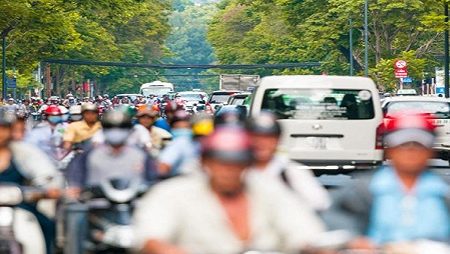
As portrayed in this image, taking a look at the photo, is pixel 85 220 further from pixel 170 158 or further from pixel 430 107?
pixel 430 107

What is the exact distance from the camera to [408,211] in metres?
6.87

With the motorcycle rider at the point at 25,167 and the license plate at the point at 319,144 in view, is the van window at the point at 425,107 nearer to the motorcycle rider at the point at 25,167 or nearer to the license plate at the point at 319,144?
the license plate at the point at 319,144

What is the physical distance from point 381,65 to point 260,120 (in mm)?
56494

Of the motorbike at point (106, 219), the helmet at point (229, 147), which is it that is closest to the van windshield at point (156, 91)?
the motorbike at point (106, 219)

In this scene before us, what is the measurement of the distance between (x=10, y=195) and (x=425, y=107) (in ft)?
72.3

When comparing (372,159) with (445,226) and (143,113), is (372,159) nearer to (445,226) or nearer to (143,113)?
(143,113)

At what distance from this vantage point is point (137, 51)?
424 feet

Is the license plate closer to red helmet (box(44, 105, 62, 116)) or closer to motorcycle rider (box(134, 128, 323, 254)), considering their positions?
red helmet (box(44, 105, 62, 116))

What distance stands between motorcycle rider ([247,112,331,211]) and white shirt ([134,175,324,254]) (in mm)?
2553

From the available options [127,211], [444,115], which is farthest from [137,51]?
[127,211]

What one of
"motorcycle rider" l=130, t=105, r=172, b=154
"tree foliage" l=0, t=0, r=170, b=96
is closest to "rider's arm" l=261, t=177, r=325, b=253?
"motorcycle rider" l=130, t=105, r=172, b=154

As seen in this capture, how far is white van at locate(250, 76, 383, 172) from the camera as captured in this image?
20.8 m

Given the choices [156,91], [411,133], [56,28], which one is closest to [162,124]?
[411,133]

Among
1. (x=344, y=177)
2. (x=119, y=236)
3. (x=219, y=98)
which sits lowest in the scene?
(x=344, y=177)
